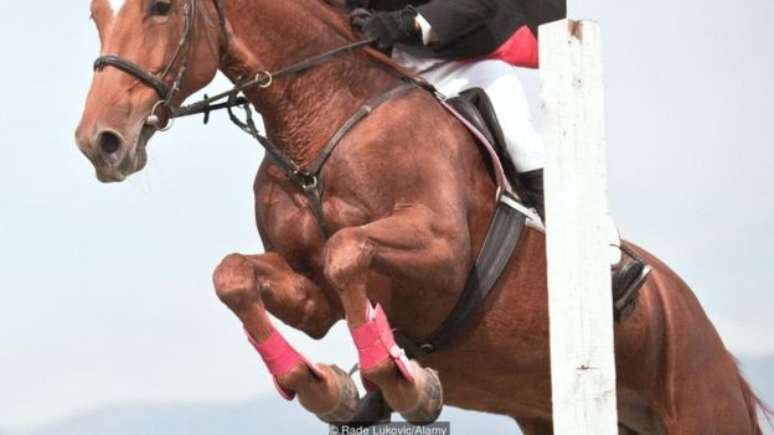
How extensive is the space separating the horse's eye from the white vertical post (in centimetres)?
153

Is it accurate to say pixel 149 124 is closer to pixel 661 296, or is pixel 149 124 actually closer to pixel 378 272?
pixel 378 272

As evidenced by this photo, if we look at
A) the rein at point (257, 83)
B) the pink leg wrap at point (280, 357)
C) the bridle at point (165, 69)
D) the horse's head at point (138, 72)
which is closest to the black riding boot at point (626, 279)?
the rein at point (257, 83)

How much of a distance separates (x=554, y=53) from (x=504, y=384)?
214 centimetres

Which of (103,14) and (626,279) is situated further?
(626,279)

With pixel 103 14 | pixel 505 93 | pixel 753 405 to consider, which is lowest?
pixel 753 405

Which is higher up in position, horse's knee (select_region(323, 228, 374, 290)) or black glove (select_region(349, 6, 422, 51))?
black glove (select_region(349, 6, 422, 51))

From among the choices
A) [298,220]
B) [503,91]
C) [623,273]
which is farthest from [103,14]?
[623,273]

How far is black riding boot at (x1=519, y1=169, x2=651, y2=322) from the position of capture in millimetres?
7176

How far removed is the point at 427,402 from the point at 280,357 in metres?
0.54

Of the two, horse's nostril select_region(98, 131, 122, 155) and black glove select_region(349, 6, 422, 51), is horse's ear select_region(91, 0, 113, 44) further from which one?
black glove select_region(349, 6, 422, 51)

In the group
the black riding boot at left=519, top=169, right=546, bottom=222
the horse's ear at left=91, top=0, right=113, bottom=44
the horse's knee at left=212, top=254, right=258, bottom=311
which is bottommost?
the horse's knee at left=212, top=254, right=258, bottom=311

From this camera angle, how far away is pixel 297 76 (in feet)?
22.5

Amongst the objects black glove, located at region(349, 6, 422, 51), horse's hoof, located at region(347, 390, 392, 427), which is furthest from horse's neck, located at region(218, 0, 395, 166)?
horse's hoof, located at region(347, 390, 392, 427)

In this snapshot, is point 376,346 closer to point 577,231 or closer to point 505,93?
point 577,231
